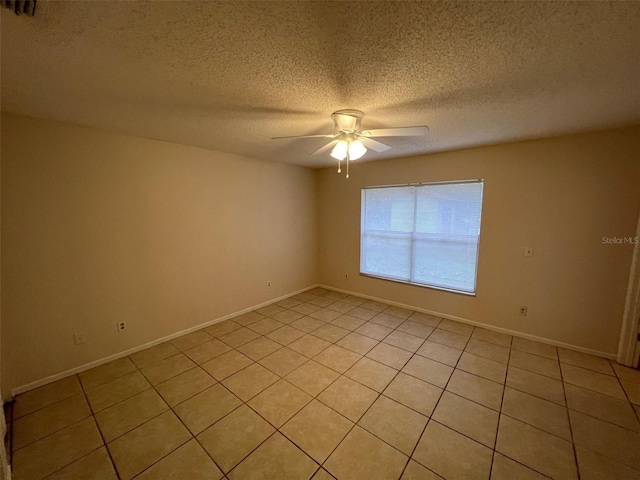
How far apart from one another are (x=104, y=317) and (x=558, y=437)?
393 centimetres

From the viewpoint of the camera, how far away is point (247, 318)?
11.7ft

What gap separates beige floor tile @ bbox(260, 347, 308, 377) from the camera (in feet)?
7.86

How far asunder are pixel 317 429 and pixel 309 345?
1094mm

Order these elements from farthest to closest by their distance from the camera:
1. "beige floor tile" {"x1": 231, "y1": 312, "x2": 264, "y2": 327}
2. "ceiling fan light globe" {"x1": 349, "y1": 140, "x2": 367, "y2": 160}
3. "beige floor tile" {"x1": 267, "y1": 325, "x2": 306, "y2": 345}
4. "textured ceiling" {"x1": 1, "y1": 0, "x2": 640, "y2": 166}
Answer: "beige floor tile" {"x1": 231, "y1": 312, "x2": 264, "y2": 327}
"beige floor tile" {"x1": 267, "y1": 325, "x2": 306, "y2": 345}
"ceiling fan light globe" {"x1": 349, "y1": 140, "x2": 367, "y2": 160}
"textured ceiling" {"x1": 1, "y1": 0, "x2": 640, "y2": 166}

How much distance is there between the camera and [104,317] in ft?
8.13

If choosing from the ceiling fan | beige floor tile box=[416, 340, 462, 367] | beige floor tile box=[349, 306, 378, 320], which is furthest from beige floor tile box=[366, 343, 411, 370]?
the ceiling fan

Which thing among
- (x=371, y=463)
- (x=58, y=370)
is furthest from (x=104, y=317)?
(x=371, y=463)

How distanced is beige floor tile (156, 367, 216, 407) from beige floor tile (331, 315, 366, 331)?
1654 millimetres

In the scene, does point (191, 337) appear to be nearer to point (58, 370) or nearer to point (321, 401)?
point (58, 370)

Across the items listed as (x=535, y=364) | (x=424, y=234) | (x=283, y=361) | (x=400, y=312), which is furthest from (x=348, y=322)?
(x=535, y=364)

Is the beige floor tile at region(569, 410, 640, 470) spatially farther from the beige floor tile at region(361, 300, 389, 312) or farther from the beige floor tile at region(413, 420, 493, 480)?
the beige floor tile at region(361, 300, 389, 312)

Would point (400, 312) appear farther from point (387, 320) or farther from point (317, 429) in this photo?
point (317, 429)

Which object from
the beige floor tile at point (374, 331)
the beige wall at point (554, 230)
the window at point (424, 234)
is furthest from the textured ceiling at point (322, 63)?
the beige floor tile at point (374, 331)

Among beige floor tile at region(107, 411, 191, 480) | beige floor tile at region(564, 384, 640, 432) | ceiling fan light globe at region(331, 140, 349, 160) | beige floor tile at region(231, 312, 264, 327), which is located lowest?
beige floor tile at region(107, 411, 191, 480)
